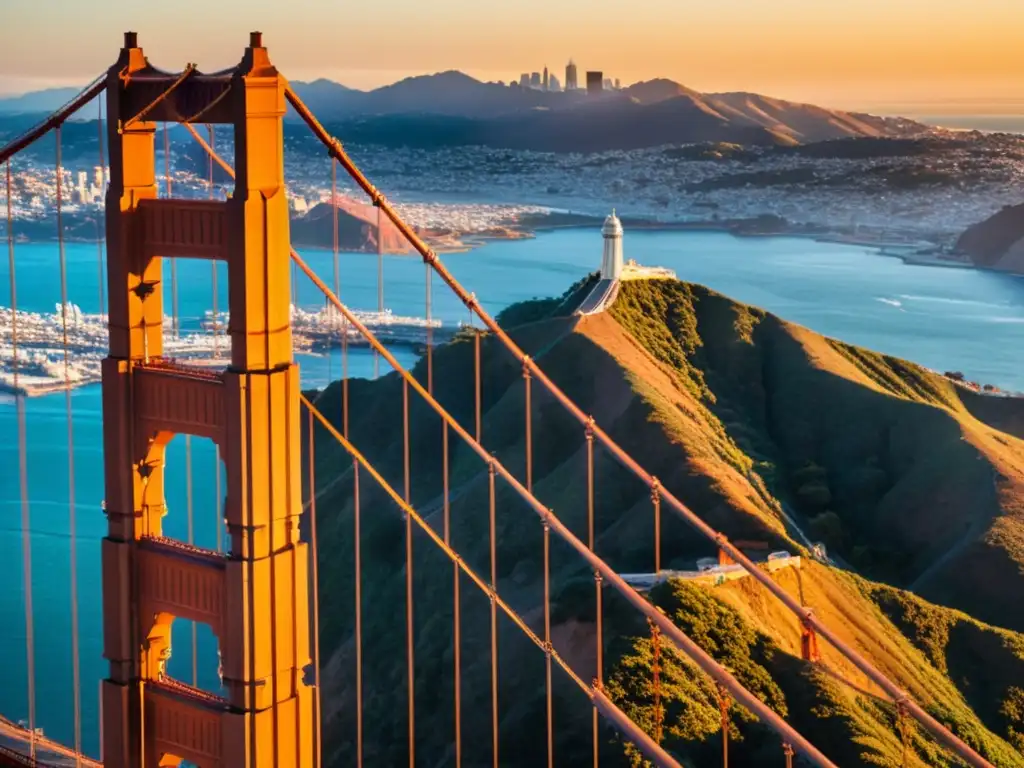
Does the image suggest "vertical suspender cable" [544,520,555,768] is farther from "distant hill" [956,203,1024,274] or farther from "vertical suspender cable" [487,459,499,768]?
"distant hill" [956,203,1024,274]

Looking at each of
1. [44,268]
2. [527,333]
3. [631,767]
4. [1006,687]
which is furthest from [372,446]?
[44,268]

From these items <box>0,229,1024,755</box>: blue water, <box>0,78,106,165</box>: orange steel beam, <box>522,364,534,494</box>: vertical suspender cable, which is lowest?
<box>0,229,1024,755</box>: blue water

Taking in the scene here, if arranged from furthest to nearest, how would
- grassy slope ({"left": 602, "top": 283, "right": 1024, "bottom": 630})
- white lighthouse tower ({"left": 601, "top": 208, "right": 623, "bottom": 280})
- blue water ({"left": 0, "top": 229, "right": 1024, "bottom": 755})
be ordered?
1. white lighthouse tower ({"left": 601, "top": 208, "right": 623, "bottom": 280})
2. blue water ({"left": 0, "top": 229, "right": 1024, "bottom": 755})
3. grassy slope ({"left": 602, "top": 283, "right": 1024, "bottom": 630})

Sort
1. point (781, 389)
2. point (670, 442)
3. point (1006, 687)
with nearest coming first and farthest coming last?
point (1006, 687) < point (670, 442) < point (781, 389)

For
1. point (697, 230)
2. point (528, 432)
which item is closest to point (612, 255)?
point (528, 432)

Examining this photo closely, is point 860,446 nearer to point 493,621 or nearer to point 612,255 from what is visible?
point 612,255

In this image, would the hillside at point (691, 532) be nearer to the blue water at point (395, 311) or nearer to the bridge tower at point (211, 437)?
the blue water at point (395, 311)

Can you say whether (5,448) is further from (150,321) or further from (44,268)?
(150,321)

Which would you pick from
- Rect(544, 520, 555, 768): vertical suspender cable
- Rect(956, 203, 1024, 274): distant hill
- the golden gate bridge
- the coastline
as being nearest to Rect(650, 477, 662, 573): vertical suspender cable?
Rect(544, 520, 555, 768): vertical suspender cable
